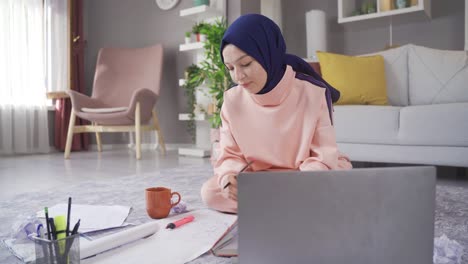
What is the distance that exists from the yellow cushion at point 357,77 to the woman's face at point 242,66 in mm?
1774

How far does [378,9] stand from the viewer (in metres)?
3.21

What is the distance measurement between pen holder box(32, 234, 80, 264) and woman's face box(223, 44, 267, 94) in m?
0.49

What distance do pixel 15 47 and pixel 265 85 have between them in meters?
3.68

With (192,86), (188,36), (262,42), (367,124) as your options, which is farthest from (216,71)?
(262,42)

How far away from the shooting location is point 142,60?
409cm

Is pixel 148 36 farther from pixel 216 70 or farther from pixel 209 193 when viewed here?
pixel 209 193

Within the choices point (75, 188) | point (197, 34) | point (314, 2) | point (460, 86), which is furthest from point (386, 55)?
point (75, 188)

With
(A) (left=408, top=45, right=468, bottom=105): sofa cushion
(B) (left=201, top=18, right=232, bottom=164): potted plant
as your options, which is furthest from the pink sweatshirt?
(B) (left=201, top=18, right=232, bottom=164): potted plant

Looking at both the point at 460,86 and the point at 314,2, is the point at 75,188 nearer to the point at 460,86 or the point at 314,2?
the point at 460,86

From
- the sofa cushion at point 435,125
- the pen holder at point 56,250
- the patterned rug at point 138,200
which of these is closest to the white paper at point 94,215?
the patterned rug at point 138,200

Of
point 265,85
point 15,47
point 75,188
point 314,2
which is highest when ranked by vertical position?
point 314,2

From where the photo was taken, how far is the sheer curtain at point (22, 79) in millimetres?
3660

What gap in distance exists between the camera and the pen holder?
680 millimetres

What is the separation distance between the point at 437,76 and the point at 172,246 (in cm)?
227
